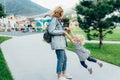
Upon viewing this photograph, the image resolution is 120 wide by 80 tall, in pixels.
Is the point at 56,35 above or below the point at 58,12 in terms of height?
below

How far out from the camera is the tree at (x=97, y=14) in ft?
61.6

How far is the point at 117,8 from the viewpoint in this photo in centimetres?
1931

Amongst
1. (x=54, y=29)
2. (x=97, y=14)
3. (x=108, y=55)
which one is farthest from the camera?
(x=97, y=14)

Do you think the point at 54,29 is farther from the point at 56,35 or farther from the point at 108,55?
the point at 108,55

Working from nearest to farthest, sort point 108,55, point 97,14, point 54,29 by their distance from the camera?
point 54,29 → point 108,55 → point 97,14

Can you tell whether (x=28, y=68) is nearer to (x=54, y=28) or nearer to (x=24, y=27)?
(x=54, y=28)

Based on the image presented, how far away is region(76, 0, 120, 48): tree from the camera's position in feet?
61.6

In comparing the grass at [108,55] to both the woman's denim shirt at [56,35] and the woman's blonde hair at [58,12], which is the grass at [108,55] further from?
the woman's blonde hair at [58,12]

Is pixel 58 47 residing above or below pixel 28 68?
above

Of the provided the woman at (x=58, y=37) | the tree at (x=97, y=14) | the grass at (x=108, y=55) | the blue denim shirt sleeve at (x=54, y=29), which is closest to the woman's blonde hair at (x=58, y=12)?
the woman at (x=58, y=37)

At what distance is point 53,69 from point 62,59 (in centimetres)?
203

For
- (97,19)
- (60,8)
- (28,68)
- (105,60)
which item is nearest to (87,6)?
(97,19)

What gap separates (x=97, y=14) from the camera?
1934cm

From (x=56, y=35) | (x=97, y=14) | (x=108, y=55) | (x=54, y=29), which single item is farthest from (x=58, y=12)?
(x=97, y=14)
